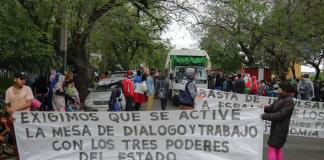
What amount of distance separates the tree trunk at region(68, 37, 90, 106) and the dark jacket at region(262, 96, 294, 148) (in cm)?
1536

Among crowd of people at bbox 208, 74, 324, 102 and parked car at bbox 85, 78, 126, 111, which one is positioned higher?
crowd of people at bbox 208, 74, 324, 102

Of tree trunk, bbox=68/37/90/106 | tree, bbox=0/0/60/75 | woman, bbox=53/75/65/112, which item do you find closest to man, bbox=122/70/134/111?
tree, bbox=0/0/60/75

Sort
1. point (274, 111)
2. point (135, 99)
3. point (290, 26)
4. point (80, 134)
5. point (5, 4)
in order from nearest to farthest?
point (274, 111), point (80, 134), point (5, 4), point (135, 99), point (290, 26)

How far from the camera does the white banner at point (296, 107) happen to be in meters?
12.3

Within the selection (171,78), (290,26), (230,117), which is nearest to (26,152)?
(230,117)

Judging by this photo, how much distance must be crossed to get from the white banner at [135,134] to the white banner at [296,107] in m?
3.35

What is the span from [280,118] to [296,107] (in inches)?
179

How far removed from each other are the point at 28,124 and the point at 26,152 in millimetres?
449

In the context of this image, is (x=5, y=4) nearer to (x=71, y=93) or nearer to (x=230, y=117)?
(x=71, y=93)

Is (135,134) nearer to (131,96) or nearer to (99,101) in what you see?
(131,96)

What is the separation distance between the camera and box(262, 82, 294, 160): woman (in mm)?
8289

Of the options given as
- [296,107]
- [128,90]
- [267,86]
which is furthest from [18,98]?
[267,86]

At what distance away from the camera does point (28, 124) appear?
356 inches

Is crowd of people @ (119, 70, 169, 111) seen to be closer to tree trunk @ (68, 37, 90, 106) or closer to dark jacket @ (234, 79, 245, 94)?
tree trunk @ (68, 37, 90, 106)
